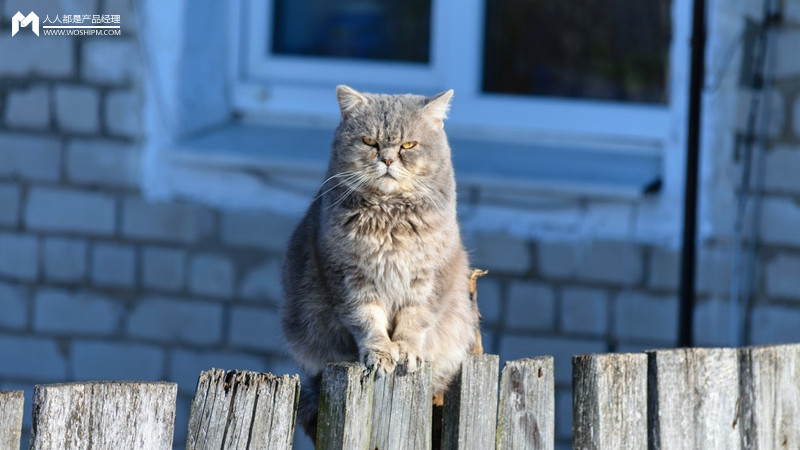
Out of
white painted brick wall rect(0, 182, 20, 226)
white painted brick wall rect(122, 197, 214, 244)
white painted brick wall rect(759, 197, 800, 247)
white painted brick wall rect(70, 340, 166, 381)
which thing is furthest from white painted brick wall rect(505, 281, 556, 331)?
white painted brick wall rect(0, 182, 20, 226)

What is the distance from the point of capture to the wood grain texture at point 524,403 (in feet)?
6.67

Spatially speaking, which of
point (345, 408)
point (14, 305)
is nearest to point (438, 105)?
point (345, 408)

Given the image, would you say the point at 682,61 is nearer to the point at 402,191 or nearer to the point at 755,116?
the point at 755,116

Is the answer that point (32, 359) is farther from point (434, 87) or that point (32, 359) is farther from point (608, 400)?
point (608, 400)

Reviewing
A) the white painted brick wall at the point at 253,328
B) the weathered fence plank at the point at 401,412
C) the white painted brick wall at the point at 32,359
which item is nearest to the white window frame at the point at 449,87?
the white painted brick wall at the point at 253,328

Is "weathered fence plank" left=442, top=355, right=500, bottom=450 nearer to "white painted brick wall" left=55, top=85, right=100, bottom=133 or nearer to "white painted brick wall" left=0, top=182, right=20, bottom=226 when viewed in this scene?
"white painted brick wall" left=55, top=85, right=100, bottom=133

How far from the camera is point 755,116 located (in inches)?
161

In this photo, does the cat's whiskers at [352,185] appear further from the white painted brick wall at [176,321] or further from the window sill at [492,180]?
the white painted brick wall at [176,321]

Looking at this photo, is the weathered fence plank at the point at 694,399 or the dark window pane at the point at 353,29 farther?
the dark window pane at the point at 353,29

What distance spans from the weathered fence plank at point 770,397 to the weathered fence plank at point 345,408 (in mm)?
902

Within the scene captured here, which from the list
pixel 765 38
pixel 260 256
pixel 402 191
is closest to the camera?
pixel 402 191

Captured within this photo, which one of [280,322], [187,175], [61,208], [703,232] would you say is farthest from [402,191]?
[61,208]

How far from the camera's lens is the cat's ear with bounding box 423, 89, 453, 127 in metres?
2.61

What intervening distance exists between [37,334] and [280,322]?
263cm
